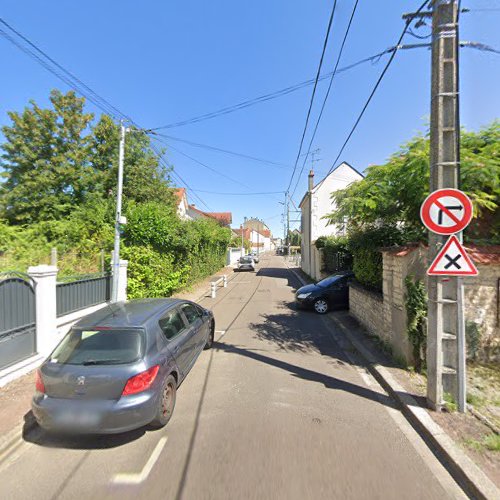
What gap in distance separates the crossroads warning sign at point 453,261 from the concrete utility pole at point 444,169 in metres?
0.12

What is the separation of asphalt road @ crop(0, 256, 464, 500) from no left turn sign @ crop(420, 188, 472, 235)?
2433 mm

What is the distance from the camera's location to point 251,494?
2328 mm

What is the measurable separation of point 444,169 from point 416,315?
2.30 meters

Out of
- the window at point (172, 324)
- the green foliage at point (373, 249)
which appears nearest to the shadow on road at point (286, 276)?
the green foliage at point (373, 249)

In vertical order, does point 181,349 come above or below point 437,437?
above

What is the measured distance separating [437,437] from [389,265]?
306 cm

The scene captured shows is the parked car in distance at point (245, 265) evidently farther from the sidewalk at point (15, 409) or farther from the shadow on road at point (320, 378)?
the sidewalk at point (15, 409)

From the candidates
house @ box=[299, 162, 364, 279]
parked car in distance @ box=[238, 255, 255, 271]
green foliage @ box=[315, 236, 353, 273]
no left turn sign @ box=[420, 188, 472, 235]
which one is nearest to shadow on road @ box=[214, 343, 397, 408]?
no left turn sign @ box=[420, 188, 472, 235]

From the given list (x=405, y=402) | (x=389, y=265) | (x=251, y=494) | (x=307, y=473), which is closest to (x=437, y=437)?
(x=405, y=402)

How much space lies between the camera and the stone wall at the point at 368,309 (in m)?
6.02

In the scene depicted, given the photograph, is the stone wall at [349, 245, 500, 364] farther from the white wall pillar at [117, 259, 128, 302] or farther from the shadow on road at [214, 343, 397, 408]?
the white wall pillar at [117, 259, 128, 302]

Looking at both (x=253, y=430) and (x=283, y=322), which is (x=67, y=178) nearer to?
(x=283, y=322)

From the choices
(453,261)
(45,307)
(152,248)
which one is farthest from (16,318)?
(453,261)

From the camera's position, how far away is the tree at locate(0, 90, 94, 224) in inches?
525
